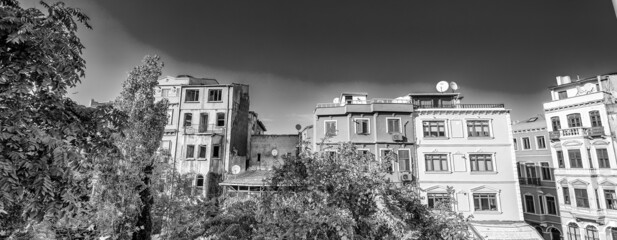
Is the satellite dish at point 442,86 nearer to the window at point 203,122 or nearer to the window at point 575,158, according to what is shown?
the window at point 575,158

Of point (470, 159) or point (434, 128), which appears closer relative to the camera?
point (470, 159)

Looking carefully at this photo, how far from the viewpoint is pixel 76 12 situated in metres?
5.27

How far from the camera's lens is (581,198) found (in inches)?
1181

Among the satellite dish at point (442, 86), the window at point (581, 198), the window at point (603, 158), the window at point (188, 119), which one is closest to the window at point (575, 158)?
the window at point (603, 158)

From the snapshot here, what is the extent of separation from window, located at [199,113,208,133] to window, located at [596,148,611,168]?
41.9 meters

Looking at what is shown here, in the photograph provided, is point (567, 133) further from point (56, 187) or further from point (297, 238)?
point (56, 187)

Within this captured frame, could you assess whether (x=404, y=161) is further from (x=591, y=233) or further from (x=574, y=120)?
(x=591, y=233)

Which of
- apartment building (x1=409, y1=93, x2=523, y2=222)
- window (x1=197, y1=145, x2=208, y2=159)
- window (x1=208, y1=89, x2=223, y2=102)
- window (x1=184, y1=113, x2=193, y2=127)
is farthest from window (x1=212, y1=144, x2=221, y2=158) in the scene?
apartment building (x1=409, y1=93, x2=523, y2=222)

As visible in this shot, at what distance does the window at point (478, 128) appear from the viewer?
29.0m

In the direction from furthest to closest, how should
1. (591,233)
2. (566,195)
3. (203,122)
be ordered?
1. (203,122)
2. (566,195)
3. (591,233)

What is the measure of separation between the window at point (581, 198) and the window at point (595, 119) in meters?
6.89

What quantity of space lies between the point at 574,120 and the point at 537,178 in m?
9.02

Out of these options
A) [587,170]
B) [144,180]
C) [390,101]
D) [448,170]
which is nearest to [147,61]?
[144,180]

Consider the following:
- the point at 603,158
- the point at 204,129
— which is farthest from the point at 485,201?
the point at 204,129
